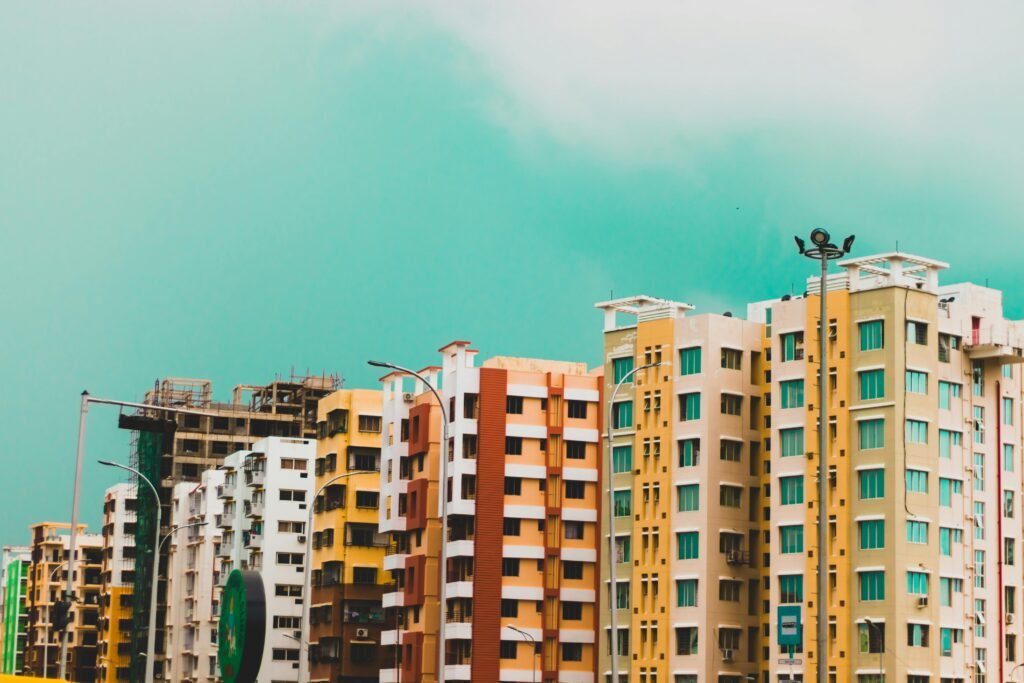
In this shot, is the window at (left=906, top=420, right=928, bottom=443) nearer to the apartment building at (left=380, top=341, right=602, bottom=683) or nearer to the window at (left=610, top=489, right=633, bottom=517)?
the window at (left=610, top=489, right=633, bottom=517)

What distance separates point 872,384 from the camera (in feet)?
257

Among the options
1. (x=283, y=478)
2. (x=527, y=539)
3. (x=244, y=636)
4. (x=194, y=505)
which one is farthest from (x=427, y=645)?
(x=244, y=636)

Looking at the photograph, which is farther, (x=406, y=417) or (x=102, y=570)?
(x=102, y=570)

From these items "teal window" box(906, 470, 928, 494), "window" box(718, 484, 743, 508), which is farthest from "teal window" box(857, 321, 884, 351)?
"window" box(718, 484, 743, 508)

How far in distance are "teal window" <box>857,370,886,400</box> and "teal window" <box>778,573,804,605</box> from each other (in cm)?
876

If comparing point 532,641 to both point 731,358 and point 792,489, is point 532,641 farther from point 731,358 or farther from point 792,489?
point 792,489

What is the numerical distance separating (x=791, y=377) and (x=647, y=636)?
1492cm

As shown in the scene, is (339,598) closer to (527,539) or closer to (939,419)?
(527,539)

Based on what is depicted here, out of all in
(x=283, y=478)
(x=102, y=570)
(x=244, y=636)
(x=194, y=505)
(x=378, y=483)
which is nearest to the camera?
(x=244, y=636)

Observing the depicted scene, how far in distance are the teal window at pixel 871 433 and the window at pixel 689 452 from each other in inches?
382

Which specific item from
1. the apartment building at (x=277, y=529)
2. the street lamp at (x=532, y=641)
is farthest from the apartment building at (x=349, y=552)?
the street lamp at (x=532, y=641)

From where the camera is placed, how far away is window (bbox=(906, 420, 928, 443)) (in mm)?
77412

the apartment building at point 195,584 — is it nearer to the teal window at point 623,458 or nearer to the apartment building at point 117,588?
the apartment building at point 117,588

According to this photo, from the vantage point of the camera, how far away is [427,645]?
324 ft
